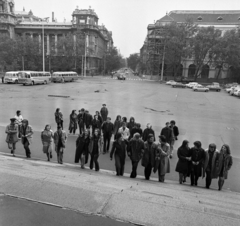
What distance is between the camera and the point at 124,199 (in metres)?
4.50

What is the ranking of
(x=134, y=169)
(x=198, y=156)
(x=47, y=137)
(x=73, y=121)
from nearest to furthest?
(x=198, y=156)
(x=134, y=169)
(x=47, y=137)
(x=73, y=121)

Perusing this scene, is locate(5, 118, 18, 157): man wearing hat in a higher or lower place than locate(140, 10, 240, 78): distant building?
lower

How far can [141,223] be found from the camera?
151 inches

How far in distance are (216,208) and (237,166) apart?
447 cm

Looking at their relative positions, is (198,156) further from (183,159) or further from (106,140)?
(106,140)

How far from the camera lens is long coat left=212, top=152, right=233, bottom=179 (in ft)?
19.4

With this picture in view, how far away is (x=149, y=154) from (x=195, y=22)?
74486 mm

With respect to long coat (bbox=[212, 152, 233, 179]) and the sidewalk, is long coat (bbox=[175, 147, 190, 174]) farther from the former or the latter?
the sidewalk

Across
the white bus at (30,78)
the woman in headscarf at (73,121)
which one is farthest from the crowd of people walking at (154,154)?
the white bus at (30,78)

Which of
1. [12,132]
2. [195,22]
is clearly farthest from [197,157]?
[195,22]

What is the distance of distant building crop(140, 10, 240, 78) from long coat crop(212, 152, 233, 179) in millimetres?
61392

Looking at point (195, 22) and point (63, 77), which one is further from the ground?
point (195, 22)

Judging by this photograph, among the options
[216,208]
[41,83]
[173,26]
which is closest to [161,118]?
[216,208]

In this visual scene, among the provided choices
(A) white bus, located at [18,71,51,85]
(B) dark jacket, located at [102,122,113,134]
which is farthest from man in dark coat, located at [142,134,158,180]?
(A) white bus, located at [18,71,51,85]
